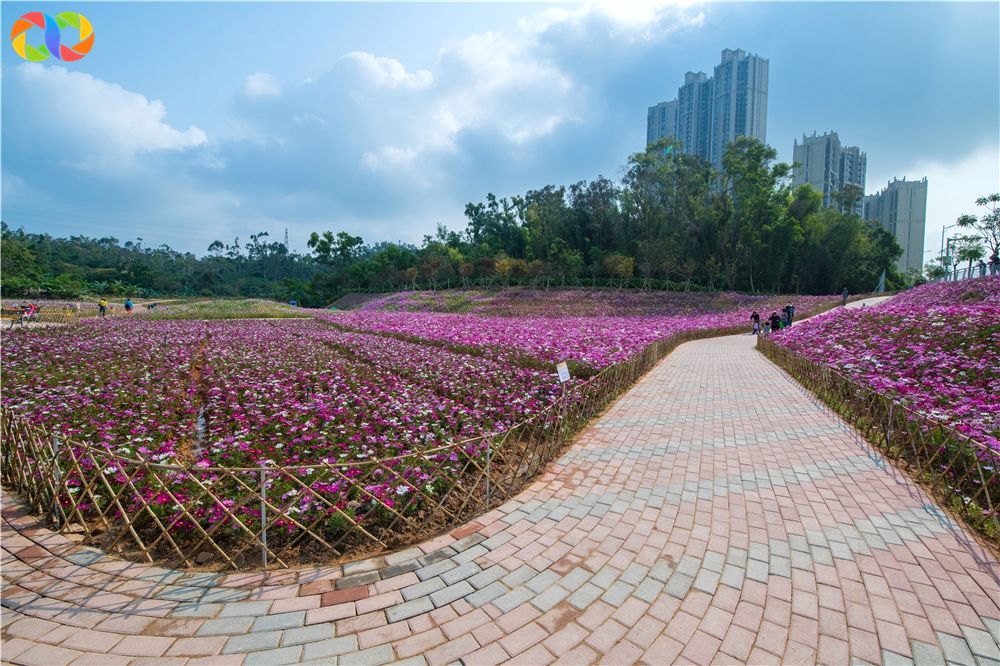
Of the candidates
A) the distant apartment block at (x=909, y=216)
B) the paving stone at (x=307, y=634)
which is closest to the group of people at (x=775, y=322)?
the paving stone at (x=307, y=634)

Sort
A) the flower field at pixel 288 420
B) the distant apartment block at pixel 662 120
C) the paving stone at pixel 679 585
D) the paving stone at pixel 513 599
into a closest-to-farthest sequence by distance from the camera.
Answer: the paving stone at pixel 513 599
the paving stone at pixel 679 585
the flower field at pixel 288 420
the distant apartment block at pixel 662 120

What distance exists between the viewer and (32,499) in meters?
3.83

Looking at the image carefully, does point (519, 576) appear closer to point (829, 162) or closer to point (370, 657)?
point (370, 657)

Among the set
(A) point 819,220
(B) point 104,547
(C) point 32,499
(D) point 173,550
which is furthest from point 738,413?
(A) point 819,220

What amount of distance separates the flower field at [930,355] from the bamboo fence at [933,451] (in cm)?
22

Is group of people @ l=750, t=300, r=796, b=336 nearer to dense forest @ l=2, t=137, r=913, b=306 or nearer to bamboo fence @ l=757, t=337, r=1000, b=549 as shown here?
bamboo fence @ l=757, t=337, r=1000, b=549

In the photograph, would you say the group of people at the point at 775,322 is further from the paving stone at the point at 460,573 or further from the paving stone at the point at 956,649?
the paving stone at the point at 460,573

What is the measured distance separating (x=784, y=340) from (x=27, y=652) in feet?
54.6

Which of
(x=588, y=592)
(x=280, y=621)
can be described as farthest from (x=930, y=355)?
(x=280, y=621)

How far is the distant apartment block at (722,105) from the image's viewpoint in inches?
2274

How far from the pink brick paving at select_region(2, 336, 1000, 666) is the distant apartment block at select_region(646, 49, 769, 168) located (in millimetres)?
60361

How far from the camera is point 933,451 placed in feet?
15.8

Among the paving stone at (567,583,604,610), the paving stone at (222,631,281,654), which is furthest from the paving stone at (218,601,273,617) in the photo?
the paving stone at (567,583,604,610)

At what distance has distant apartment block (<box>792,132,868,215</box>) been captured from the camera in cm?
6424
